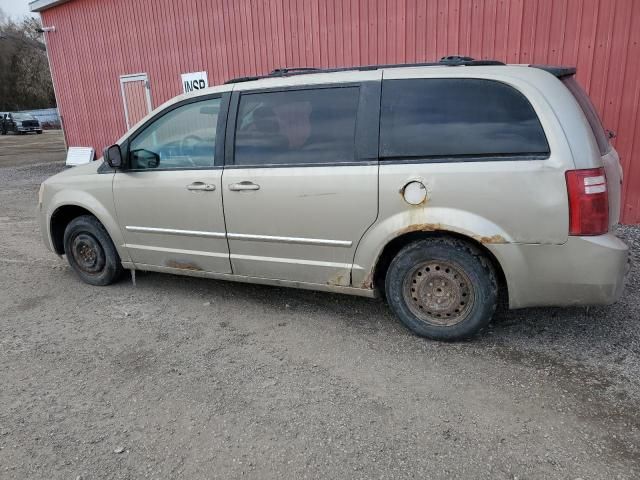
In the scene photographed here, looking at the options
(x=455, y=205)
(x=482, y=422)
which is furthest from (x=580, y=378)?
(x=455, y=205)

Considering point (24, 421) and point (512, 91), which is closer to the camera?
point (24, 421)

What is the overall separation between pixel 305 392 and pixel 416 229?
48.9 inches

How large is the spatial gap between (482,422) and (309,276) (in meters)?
1.61

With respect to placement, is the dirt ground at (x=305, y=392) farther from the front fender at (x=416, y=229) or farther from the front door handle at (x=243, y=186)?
the front door handle at (x=243, y=186)

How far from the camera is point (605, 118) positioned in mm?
5637

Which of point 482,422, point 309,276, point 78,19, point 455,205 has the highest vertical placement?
point 78,19

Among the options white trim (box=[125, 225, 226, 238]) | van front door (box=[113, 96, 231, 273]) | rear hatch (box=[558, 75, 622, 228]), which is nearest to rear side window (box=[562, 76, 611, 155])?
rear hatch (box=[558, 75, 622, 228])

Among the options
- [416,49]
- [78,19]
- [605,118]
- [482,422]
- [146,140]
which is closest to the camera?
[482,422]

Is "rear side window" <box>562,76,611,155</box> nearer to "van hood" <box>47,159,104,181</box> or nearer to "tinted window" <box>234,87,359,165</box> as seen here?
"tinted window" <box>234,87,359,165</box>

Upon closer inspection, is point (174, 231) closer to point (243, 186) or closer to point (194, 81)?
point (243, 186)

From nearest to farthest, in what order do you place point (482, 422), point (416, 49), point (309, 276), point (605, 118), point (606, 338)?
point (482, 422) → point (606, 338) → point (309, 276) → point (605, 118) → point (416, 49)

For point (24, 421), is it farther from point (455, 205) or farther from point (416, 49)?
point (416, 49)

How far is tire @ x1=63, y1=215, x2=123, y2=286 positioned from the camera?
4652 mm

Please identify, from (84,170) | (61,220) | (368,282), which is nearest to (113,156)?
(84,170)
